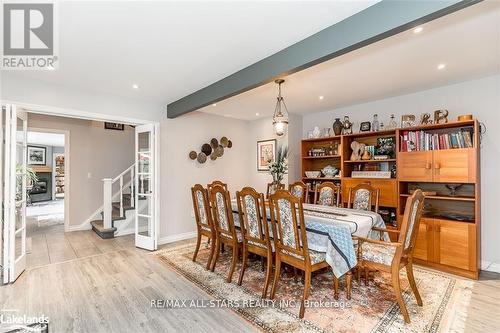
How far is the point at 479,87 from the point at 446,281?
8.50ft

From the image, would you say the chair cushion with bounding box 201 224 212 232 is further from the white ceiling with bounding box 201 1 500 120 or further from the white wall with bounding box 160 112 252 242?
the white ceiling with bounding box 201 1 500 120

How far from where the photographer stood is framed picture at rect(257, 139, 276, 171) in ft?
18.3

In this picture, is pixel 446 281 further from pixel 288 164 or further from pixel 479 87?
pixel 288 164

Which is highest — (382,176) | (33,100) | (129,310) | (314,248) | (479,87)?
(479,87)

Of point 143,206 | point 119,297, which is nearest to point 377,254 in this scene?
point 119,297

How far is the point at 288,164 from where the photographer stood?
5316 mm

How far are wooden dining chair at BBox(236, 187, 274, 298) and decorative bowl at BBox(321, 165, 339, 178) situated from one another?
2.38m

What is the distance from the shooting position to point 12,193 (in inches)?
115

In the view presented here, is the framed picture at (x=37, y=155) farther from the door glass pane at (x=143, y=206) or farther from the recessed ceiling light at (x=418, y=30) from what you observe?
the recessed ceiling light at (x=418, y=30)

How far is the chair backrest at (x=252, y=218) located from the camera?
2616 mm

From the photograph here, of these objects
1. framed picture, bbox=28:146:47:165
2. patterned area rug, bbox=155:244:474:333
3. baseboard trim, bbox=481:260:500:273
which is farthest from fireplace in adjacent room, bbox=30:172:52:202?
baseboard trim, bbox=481:260:500:273

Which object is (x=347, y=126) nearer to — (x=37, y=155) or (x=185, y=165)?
(x=185, y=165)

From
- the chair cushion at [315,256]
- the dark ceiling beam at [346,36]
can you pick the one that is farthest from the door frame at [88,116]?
the chair cushion at [315,256]

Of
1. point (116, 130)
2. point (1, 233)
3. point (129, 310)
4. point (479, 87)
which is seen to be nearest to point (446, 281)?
point (479, 87)
